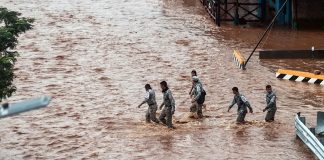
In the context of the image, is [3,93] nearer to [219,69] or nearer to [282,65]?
[219,69]

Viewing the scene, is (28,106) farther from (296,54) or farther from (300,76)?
(296,54)

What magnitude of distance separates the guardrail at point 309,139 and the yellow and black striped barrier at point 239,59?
7888mm

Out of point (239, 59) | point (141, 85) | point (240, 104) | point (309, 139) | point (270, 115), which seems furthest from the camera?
point (239, 59)

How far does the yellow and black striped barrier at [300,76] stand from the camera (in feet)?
61.4

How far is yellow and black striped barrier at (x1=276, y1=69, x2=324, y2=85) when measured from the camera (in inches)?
736

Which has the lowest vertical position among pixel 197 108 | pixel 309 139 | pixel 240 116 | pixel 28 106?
pixel 309 139

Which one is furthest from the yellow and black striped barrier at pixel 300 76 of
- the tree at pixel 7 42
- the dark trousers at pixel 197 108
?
the tree at pixel 7 42

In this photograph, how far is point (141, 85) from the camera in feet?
61.5

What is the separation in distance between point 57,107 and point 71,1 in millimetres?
22179

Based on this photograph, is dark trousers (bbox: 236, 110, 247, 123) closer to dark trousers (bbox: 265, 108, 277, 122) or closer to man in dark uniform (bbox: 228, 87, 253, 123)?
man in dark uniform (bbox: 228, 87, 253, 123)

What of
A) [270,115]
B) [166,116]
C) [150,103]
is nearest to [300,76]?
[270,115]

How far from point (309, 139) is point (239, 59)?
30.5 ft

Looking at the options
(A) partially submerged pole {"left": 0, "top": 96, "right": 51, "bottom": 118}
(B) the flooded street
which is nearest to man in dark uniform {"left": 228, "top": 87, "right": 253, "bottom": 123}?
(B) the flooded street

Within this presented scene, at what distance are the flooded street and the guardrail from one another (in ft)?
1.08
